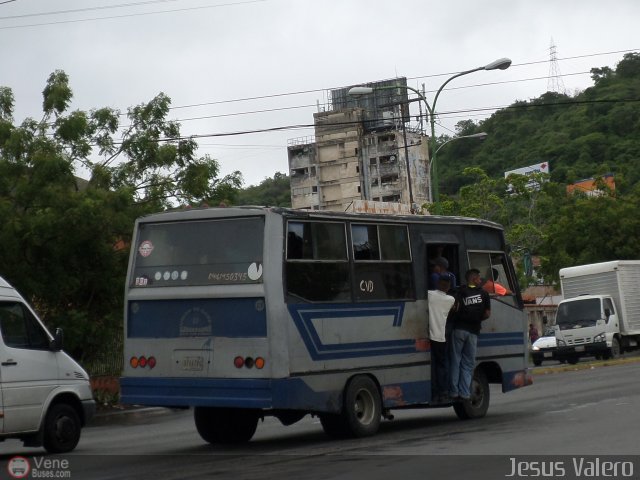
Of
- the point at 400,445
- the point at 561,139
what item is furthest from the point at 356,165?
the point at 400,445

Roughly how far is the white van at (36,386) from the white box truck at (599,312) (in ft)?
87.1

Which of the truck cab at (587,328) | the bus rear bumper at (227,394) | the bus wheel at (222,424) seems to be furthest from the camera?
the truck cab at (587,328)

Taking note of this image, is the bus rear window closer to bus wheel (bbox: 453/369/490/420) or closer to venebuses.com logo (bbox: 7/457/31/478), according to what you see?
venebuses.com logo (bbox: 7/457/31/478)

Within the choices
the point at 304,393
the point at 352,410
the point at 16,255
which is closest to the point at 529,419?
the point at 352,410

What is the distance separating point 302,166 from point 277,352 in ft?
335

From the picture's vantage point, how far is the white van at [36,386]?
13.0m

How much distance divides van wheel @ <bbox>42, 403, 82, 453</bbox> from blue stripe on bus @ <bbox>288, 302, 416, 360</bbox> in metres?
3.30

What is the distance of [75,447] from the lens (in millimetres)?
14266

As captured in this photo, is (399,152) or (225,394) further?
(399,152)

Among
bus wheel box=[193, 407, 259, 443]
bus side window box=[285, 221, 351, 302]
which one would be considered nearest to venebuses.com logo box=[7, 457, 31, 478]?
bus wheel box=[193, 407, 259, 443]

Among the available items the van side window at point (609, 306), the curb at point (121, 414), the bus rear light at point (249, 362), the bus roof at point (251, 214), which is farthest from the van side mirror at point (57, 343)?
the van side window at point (609, 306)

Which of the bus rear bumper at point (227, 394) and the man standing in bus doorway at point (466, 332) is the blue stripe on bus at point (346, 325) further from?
the man standing in bus doorway at point (466, 332)

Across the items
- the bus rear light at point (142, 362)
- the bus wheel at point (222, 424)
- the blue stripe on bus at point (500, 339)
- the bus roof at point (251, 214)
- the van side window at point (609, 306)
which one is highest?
the van side window at point (609, 306)

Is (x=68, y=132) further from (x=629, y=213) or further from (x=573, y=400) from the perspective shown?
(x=629, y=213)
